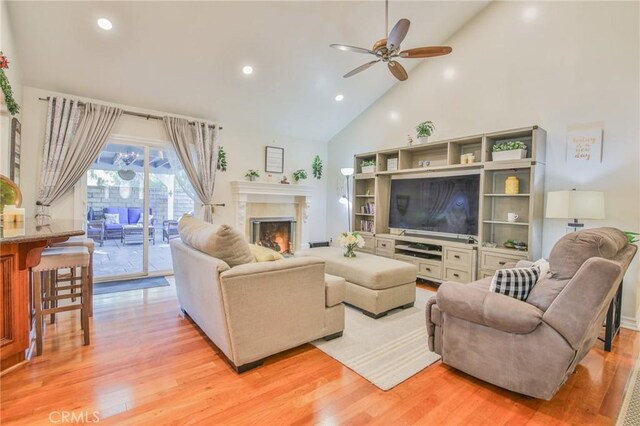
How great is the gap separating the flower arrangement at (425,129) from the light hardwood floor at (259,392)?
10.7 feet

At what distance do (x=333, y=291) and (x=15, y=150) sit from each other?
3.86 meters

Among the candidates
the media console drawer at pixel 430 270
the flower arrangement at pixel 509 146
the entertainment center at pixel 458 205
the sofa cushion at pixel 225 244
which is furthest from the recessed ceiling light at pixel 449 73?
the sofa cushion at pixel 225 244

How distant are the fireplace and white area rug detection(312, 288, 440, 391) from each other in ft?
10.0

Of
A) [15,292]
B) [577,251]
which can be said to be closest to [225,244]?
[15,292]

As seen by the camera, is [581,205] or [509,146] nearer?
[581,205]

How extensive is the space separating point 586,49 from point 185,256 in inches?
190

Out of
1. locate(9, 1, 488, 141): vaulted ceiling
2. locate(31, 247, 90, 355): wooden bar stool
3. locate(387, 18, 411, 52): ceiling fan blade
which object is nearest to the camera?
locate(31, 247, 90, 355): wooden bar stool

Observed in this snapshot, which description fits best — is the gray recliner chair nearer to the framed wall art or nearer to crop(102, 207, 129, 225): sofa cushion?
the framed wall art

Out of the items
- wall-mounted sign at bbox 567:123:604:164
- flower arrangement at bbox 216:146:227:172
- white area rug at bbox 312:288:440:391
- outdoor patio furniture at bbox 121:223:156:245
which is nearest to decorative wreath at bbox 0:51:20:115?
outdoor patio furniture at bbox 121:223:156:245

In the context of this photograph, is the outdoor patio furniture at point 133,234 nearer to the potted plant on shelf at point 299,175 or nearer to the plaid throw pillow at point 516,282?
the potted plant on shelf at point 299,175

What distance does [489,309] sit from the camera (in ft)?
6.27

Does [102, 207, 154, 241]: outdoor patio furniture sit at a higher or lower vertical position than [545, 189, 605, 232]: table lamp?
lower

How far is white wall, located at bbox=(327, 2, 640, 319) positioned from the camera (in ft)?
10.3

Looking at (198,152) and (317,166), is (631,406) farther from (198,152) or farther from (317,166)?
(317,166)
